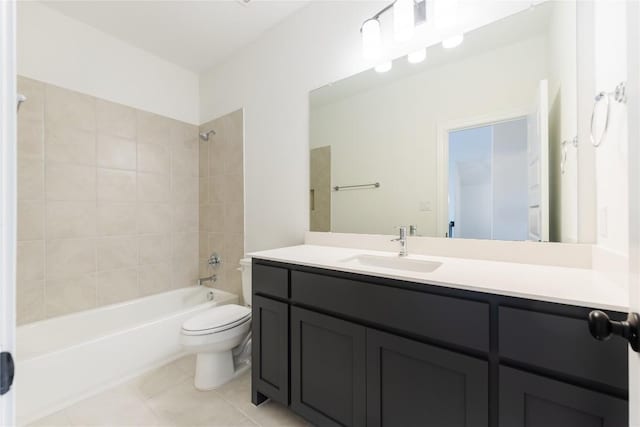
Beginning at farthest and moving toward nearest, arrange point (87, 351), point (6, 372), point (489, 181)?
point (87, 351) → point (489, 181) → point (6, 372)

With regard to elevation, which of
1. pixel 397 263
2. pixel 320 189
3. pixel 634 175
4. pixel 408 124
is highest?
pixel 408 124

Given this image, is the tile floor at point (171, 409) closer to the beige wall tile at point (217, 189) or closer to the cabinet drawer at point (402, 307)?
the cabinet drawer at point (402, 307)

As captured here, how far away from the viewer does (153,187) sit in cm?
253

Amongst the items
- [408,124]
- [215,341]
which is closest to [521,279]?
[408,124]

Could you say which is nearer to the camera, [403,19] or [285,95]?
[403,19]

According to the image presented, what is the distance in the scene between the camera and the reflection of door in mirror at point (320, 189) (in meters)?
1.92

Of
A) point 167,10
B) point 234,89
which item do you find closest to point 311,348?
point 234,89

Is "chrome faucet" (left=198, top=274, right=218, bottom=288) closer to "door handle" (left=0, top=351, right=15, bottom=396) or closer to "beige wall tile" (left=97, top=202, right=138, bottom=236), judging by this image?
"beige wall tile" (left=97, top=202, right=138, bottom=236)

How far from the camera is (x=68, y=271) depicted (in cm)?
205

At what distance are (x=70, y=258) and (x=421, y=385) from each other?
2.53 m

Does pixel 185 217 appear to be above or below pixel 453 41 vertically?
below

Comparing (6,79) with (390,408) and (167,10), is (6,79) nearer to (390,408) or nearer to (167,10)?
(390,408)

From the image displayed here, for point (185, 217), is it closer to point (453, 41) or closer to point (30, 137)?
point (30, 137)

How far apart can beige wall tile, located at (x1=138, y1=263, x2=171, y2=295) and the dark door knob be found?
9.48 feet
